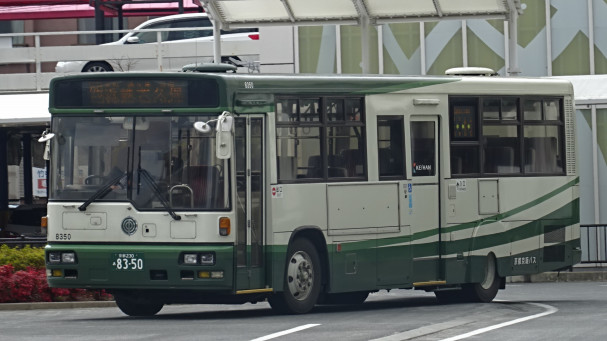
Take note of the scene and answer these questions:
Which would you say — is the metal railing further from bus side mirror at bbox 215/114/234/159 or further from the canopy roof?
bus side mirror at bbox 215/114/234/159

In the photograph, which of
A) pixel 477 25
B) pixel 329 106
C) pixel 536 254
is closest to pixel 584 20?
pixel 477 25

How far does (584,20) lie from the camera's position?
32.7 meters

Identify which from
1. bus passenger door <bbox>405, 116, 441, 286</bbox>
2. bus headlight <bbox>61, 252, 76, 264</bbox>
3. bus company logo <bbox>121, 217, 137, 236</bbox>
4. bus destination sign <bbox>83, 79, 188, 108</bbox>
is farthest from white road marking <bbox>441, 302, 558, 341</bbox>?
bus headlight <bbox>61, 252, 76, 264</bbox>

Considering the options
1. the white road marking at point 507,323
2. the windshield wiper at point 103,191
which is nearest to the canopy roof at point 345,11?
the white road marking at point 507,323

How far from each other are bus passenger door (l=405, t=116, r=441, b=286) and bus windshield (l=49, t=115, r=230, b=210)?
3413 millimetres

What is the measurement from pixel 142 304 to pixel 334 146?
295 cm

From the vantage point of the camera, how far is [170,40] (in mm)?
Answer: 37188

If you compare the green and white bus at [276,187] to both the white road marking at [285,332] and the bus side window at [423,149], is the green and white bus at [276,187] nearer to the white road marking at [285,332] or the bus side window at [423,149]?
the bus side window at [423,149]

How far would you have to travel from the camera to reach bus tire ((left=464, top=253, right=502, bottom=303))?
20359 mm

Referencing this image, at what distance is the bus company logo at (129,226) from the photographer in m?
16.7

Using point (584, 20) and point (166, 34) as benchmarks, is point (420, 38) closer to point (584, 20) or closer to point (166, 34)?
point (584, 20)

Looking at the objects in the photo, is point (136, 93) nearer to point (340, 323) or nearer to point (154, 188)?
point (154, 188)

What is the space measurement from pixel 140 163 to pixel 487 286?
5.89 meters

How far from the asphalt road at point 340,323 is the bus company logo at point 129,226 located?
3.30ft
